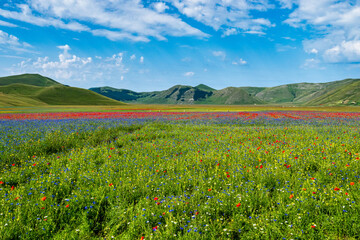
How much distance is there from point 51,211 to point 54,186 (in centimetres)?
126

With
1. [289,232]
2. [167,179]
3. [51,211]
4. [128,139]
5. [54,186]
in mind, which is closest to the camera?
[289,232]

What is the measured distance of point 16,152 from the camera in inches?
363

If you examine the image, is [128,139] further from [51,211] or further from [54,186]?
[51,211]

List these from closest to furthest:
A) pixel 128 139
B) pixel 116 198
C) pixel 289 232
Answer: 1. pixel 289 232
2. pixel 116 198
3. pixel 128 139

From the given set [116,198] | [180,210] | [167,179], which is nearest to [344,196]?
[180,210]

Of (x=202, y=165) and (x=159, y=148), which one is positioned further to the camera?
(x=159, y=148)

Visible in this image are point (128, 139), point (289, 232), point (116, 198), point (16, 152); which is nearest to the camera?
point (289, 232)

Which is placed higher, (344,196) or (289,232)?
(344,196)

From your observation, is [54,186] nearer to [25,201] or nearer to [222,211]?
[25,201]

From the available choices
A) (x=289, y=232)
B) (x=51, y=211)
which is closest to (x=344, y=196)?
(x=289, y=232)

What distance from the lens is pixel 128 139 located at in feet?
42.8

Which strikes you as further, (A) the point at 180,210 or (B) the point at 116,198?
(B) the point at 116,198

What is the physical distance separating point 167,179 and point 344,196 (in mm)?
4628

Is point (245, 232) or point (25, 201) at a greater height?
point (25, 201)
